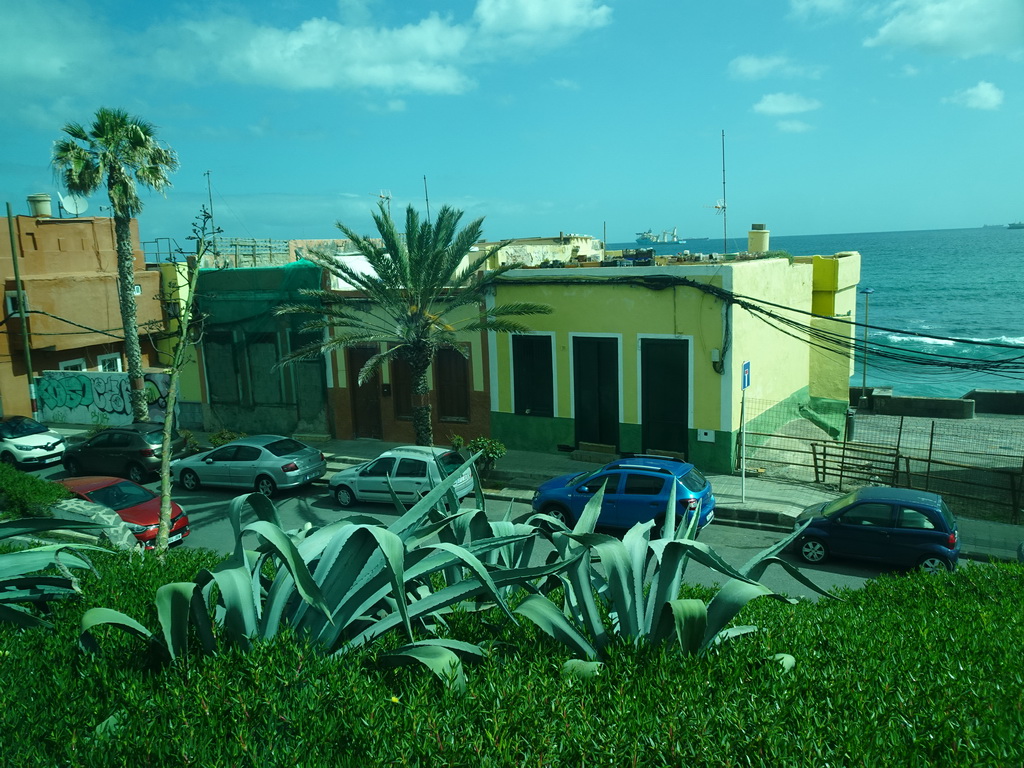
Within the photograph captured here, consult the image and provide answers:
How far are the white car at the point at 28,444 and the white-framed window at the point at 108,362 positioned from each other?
776 cm

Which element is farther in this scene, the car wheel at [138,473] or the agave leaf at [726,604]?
the car wheel at [138,473]

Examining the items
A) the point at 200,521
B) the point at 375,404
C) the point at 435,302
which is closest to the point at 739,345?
the point at 435,302

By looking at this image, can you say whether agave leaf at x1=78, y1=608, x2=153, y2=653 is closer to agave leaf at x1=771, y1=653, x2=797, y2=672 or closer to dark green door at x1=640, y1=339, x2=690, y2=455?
agave leaf at x1=771, y1=653, x2=797, y2=672

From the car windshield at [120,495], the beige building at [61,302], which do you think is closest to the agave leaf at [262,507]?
the car windshield at [120,495]

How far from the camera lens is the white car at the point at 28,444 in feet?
78.2

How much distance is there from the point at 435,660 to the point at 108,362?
1310 inches

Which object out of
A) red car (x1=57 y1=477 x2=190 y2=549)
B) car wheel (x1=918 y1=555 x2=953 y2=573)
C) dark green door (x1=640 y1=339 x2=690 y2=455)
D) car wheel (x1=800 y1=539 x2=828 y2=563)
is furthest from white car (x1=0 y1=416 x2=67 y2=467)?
car wheel (x1=918 y1=555 x2=953 y2=573)

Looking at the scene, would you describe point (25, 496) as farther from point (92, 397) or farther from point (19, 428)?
point (92, 397)

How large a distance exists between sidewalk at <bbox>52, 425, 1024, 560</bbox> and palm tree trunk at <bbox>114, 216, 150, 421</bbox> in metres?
6.96

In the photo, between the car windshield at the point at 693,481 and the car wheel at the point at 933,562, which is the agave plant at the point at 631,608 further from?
the car windshield at the point at 693,481

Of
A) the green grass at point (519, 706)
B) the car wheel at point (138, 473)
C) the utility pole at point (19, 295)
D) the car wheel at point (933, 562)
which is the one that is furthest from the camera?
the utility pole at point (19, 295)

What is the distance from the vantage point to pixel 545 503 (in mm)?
16125

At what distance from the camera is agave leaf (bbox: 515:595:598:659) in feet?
14.8

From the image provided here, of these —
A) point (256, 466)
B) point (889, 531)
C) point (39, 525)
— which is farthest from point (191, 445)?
point (39, 525)
